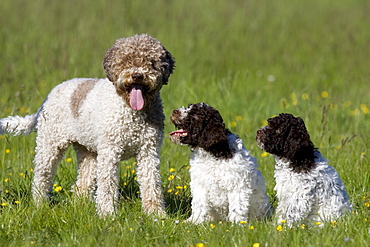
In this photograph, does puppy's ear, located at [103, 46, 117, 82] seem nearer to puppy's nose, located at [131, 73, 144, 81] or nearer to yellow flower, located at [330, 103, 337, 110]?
puppy's nose, located at [131, 73, 144, 81]

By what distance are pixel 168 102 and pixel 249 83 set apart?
2.26 meters

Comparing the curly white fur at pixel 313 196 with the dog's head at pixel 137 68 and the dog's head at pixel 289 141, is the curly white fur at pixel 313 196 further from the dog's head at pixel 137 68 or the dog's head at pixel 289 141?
the dog's head at pixel 137 68

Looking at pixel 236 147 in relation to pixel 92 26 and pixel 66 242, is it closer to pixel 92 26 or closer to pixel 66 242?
pixel 66 242

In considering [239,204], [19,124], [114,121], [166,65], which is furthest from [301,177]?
[19,124]

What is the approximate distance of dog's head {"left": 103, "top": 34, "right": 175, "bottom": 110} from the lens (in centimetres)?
584

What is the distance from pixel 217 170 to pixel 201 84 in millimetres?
5310

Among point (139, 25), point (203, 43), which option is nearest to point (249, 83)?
point (203, 43)

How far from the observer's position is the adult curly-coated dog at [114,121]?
593cm

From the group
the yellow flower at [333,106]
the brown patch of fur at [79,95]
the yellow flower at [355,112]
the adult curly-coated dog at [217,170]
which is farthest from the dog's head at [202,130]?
the yellow flower at [355,112]

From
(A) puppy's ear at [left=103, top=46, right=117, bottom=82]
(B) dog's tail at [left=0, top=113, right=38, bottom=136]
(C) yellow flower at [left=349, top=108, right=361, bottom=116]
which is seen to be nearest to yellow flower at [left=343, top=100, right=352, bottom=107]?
(C) yellow flower at [left=349, top=108, right=361, bottom=116]

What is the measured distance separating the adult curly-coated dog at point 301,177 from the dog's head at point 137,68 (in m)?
1.22

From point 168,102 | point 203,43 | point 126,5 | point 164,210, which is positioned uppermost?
point 126,5

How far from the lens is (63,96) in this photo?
6688 mm

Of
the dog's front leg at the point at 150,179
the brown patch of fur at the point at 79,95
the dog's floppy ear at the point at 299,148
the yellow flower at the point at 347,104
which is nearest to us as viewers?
the dog's floppy ear at the point at 299,148
